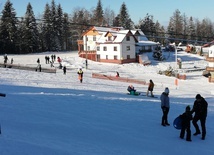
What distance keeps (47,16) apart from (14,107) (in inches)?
3057

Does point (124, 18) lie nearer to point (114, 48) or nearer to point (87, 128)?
point (114, 48)

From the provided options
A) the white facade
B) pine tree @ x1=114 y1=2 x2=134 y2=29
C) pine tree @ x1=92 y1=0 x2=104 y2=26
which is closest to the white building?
the white facade

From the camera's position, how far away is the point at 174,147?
1136 centimetres

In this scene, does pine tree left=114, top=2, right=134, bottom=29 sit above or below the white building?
above

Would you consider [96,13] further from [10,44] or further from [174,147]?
[174,147]

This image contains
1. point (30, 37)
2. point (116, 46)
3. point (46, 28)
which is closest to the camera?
point (116, 46)

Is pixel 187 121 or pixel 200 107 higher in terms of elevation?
pixel 200 107

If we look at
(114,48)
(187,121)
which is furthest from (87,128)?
(114,48)

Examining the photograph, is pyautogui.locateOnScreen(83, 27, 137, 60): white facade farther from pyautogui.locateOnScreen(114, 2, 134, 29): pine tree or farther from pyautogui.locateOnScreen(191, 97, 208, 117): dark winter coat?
pyautogui.locateOnScreen(191, 97, 208, 117): dark winter coat

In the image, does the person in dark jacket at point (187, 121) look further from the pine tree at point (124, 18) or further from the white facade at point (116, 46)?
the pine tree at point (124, 18)

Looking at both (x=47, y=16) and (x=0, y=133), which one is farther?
(x=47, y=16)

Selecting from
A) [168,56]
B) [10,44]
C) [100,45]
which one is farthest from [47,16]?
[168,56]

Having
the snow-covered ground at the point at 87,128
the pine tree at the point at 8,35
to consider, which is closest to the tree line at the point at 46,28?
the pine tree at the point at 8,35

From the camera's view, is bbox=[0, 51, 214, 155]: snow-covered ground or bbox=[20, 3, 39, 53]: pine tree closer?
bbox=[0, 51, 214, 155]: snow-covered ground
